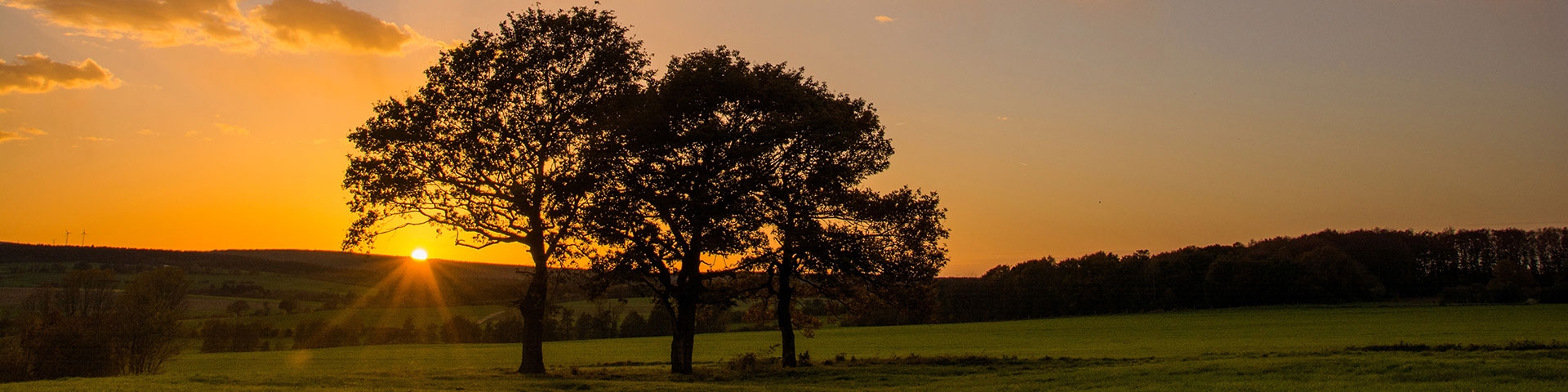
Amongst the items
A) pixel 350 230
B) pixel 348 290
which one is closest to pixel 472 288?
pixel 348 290

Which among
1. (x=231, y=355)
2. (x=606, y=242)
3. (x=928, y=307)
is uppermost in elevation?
(x=606, y=242)

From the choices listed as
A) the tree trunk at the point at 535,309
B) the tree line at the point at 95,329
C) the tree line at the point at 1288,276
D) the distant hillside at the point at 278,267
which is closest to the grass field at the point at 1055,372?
the tree trunk at the point at 535,309

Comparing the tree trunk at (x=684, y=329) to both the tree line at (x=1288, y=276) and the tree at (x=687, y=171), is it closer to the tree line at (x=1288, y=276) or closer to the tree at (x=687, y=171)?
→ the tree at (x=687, y=171)

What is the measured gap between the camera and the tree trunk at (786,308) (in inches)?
1420

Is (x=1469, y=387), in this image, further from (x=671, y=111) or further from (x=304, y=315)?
(x=304, y=315)

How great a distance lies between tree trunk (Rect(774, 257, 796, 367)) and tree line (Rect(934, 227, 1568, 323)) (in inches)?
2967

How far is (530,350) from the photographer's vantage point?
33.6 m

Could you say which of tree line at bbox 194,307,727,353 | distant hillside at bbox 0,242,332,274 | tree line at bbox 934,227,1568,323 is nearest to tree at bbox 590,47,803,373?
tree line at bbox 194,307,727,353

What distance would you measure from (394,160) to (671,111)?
409 inches

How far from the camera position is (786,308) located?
3772 cm

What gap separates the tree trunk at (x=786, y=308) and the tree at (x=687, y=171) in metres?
3.55

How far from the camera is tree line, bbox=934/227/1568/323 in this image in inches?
4572

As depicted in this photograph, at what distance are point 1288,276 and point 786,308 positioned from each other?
347 ft

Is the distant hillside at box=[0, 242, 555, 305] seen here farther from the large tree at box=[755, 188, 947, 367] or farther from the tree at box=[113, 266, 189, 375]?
the large tree at box=[755, 188, 947, 367]
